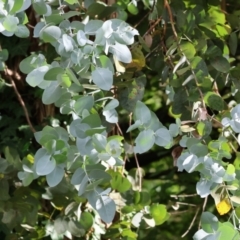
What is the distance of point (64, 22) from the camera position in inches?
23.0

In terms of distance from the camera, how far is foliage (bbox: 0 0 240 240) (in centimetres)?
54

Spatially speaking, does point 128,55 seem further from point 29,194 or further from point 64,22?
point 29,194

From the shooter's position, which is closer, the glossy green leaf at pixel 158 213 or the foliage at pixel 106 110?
the foliage at pixel 106 110

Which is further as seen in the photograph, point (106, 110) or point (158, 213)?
point (158, 213)

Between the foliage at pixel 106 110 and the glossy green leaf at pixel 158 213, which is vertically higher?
the foliage at pixel 106 110

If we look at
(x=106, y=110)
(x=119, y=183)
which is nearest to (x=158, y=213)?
(x=119, y=183)

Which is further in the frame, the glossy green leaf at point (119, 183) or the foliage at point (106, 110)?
the glossy green leaf at point (119, 183)

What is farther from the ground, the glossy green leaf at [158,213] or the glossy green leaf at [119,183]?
the glossy green leaf at [119,183]

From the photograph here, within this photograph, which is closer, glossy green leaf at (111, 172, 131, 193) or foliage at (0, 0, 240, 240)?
foliage at (0, 0, 240, 240)

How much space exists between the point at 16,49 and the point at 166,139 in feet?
1.79

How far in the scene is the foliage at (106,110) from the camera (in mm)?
539

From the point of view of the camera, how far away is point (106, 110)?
21.8 inches

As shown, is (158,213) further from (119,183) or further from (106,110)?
(106,110)

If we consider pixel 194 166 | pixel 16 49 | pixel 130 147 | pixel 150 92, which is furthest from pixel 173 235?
pixel 194 166
